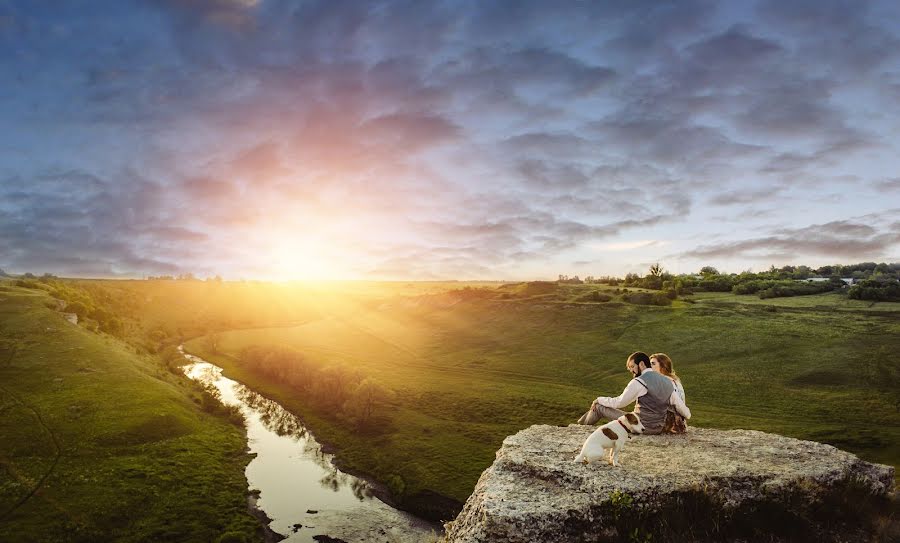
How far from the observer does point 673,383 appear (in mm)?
14797

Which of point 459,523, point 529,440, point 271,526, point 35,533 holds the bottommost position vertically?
point 271,526

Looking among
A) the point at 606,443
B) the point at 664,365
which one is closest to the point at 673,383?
the point at 664,365

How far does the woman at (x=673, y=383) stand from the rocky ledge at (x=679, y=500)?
6.29 ft

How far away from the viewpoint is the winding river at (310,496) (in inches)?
1523

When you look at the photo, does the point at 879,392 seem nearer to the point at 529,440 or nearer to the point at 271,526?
the point at 529,440

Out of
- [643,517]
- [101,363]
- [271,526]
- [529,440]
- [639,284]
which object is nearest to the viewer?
[643,517]

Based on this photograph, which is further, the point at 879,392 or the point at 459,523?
the point at 879,392

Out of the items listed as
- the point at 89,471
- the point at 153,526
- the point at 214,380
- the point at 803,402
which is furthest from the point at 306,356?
the point at 803,402

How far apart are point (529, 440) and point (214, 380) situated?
296 feet

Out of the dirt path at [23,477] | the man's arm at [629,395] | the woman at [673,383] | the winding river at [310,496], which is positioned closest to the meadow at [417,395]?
the dirt path at [23,477]

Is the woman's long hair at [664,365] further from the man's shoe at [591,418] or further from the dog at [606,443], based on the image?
the dog at [606,443]

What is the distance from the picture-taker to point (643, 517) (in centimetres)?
1146

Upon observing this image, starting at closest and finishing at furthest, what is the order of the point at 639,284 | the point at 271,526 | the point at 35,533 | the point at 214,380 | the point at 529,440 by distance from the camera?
the point at 529,440
the point at 35,533
the point at 271,526
the point at 214,380
the point at 639,284

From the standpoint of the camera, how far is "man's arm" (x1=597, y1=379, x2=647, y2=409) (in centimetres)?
1379
